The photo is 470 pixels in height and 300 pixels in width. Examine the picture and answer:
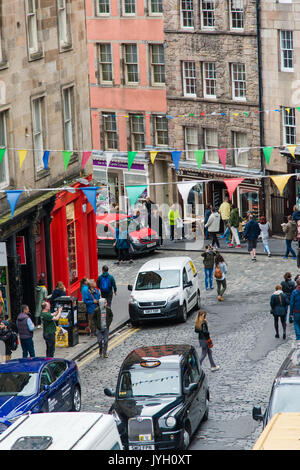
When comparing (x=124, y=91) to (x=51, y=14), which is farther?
(x=124, y=91)

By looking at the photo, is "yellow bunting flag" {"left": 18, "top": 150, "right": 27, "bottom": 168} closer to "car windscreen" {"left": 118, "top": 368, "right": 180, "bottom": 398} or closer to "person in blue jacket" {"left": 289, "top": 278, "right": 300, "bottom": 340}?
"person in blue jacket" {"left": 289, "top": 278, "right": 300, "bottom": 340}

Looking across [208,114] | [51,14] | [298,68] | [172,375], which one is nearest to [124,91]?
[208,114]

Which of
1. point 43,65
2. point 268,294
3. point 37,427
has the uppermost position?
point 43,65

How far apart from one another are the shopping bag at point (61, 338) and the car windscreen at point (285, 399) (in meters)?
11.4

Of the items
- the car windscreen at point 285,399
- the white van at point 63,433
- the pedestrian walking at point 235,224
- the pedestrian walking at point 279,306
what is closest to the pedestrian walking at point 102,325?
the pedestrian walking at point 279,306

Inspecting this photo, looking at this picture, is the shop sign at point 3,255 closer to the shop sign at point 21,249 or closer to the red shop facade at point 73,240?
the shop sign at point 21,249

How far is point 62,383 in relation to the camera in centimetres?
2203

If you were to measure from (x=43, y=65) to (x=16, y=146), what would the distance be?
3397 millimetres

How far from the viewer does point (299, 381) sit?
1892cm

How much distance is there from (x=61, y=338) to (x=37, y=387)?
326 inches

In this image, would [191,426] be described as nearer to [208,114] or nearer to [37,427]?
[37,427]

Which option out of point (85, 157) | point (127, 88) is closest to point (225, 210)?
point (127, 88)

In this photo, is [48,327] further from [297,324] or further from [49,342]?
[297,324]

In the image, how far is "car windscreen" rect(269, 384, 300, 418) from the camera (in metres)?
18.2
